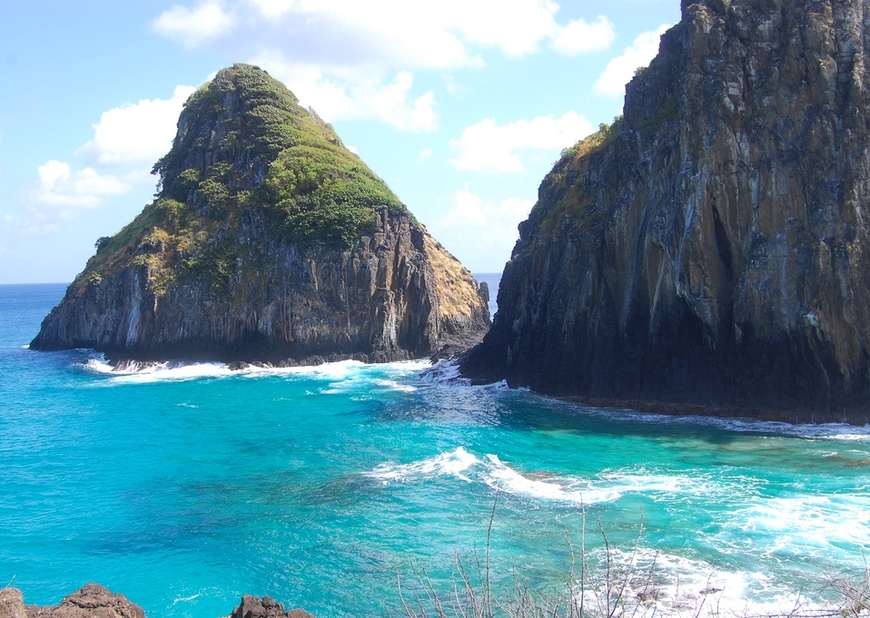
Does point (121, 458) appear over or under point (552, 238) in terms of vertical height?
under

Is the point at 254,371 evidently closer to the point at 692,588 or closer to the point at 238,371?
the point at 238,371

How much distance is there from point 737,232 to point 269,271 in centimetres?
4068

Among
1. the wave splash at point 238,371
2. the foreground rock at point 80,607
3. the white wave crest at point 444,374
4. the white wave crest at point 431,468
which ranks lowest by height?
the foreground rock at point 80,607

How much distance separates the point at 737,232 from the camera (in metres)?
37.5

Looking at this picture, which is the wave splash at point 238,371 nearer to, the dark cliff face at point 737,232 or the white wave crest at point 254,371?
the white wave crest at point 254,371

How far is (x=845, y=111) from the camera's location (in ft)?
118

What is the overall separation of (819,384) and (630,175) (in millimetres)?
15885

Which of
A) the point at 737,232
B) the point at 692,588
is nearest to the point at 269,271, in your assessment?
the point at 737,232

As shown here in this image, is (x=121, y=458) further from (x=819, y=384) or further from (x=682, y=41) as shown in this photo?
(x=682, y=41)

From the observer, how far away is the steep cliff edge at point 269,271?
63219mm

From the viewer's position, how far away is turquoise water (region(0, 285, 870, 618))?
19.8 metres

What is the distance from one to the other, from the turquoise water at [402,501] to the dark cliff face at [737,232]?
2938 millimetres

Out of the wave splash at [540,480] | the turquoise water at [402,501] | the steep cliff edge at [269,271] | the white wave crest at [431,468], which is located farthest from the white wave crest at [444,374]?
the wave splash at [540,480]

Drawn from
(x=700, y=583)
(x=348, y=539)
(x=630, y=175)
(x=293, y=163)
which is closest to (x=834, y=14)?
(x=630, y=175)
